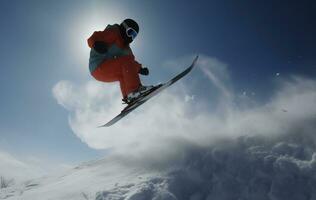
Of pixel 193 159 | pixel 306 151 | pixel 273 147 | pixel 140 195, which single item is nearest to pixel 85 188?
pixel 140 195

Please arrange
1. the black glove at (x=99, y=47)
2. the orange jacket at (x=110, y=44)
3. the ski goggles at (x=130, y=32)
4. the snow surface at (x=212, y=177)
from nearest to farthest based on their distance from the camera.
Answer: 1. the black glove at (x=99, y=47)
2. the orange jacket at (x=110, y=44)
3. the ski goggles at (x=130, y=32)
4. the snow surface at (x=212, y=177)

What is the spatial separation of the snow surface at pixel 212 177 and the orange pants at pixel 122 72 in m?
5.44

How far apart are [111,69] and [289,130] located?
11.4m

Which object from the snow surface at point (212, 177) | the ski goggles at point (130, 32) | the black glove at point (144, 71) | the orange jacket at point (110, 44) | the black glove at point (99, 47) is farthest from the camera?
the snow surface at point (212, 177)

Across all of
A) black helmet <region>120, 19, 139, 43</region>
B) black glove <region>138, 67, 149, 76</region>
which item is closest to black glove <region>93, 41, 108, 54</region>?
black helmet <region>120, 19, 139, 43</region>

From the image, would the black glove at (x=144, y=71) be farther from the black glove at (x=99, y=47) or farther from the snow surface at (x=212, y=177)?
the snow surface at (x=212, y=177)

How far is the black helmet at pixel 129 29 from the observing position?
7969 mm

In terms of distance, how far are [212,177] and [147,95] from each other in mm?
7866

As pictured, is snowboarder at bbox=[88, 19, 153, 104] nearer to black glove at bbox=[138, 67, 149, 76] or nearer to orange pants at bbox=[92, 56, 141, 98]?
orange pants at bbox=[92, 56, 141, 98]

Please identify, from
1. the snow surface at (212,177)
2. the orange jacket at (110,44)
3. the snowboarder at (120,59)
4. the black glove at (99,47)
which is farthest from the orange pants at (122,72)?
the snow surface at (212,177)

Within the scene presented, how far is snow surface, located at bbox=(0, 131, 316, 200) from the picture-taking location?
12922 mm

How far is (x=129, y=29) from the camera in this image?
26.2ft

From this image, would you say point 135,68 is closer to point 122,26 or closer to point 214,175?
point 122,26

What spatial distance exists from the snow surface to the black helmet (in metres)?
6.35
